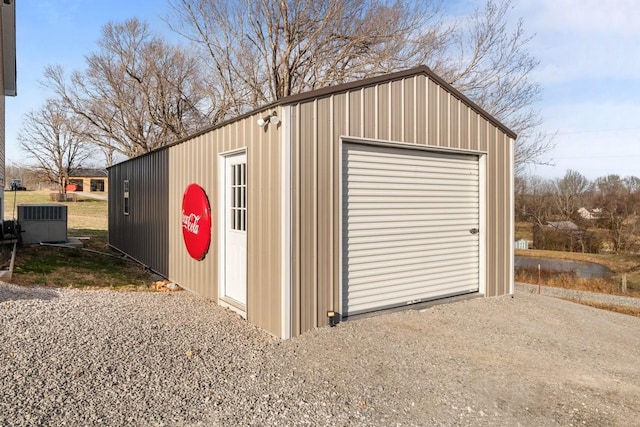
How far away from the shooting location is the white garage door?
5340 mm

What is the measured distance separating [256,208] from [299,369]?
6.51ft

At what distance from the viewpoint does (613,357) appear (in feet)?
15.3

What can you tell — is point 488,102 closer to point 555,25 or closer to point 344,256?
point 555,25

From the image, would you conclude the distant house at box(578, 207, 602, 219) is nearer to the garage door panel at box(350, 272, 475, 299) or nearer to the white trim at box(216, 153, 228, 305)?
the garage door panel at box(350, 272, 475, 299)

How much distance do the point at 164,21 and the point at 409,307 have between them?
51.7ft

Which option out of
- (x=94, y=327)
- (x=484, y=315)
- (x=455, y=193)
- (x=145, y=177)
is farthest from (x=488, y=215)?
(x=145, y=177)

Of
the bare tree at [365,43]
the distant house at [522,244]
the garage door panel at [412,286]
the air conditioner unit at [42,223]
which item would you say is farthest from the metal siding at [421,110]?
the distant house at [522,244]

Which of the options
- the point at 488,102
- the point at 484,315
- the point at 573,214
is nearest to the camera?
the point at 484,315

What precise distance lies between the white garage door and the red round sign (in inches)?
87.4

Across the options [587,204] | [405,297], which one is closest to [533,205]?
[587,204]

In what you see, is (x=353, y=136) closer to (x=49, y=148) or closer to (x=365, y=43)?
(x=365, y=43)

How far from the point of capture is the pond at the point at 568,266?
19.3 m

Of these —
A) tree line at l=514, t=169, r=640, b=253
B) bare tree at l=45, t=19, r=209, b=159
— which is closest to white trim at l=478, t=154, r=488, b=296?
bare tree at l=45, t=19, r=209, b=159

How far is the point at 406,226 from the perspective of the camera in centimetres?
594
